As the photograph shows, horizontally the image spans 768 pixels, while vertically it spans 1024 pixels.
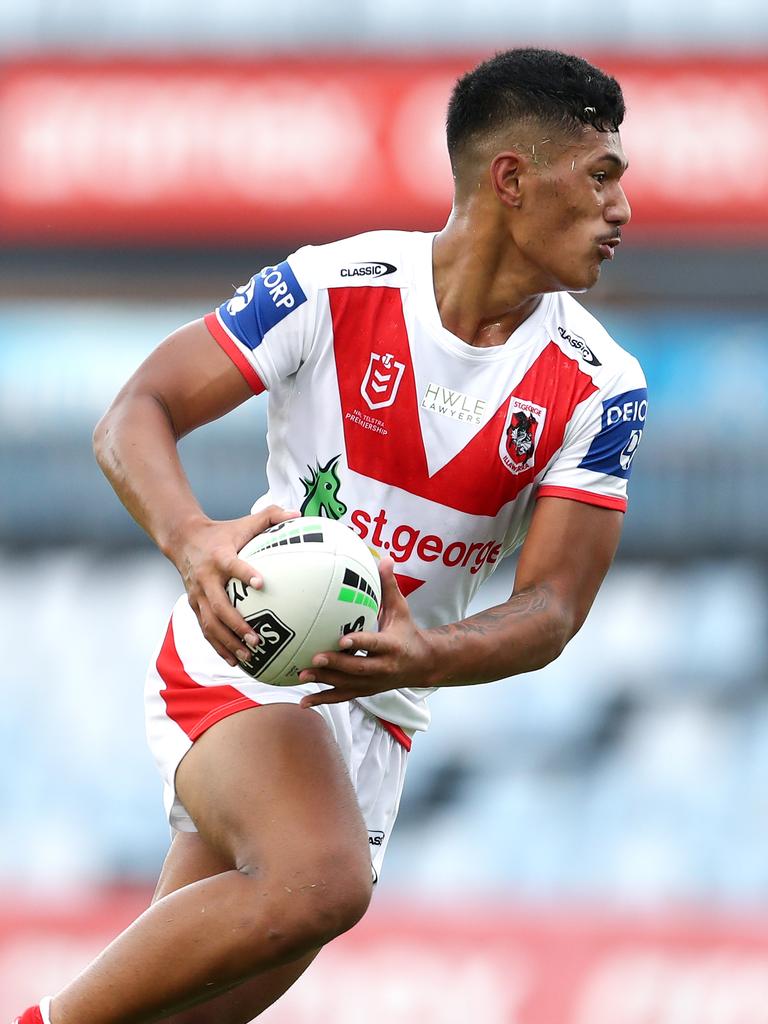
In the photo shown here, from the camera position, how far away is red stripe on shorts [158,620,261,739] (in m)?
3.79

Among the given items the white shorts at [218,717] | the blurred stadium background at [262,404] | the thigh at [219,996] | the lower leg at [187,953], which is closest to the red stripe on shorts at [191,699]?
the white shorts at [218,717]

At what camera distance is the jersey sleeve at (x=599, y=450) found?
396 cm

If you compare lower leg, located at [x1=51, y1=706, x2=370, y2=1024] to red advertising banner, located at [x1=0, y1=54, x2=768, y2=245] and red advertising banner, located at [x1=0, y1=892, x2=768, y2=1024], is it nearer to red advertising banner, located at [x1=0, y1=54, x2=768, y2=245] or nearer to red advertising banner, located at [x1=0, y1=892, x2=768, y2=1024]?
red advertising banner, located at [x1=0, y1=892, x2=768, y2=1024]

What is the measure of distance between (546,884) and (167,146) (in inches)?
202

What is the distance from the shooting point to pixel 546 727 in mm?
11242

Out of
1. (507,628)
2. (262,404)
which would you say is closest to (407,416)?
(507,628)

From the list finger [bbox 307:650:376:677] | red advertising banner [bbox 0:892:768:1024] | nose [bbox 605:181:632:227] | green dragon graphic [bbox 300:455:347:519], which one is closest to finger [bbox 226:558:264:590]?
finger [bbox 307:650:376:677]

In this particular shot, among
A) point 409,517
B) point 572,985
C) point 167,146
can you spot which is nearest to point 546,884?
point 572,985

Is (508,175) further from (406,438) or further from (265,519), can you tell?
(265,519)

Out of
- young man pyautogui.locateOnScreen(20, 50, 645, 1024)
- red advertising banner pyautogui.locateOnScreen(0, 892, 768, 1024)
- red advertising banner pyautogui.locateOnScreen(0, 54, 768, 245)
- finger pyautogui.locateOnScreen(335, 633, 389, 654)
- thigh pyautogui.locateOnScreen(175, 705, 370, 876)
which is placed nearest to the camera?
finger pyautogui.locateOnScreen(335, 633, 389, 654)

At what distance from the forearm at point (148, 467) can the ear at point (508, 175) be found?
90cm

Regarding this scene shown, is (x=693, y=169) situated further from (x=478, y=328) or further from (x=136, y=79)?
(x=478, y=328)

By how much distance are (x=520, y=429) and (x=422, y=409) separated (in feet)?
0.75

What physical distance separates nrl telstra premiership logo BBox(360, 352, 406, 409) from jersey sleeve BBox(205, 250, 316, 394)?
156mm
